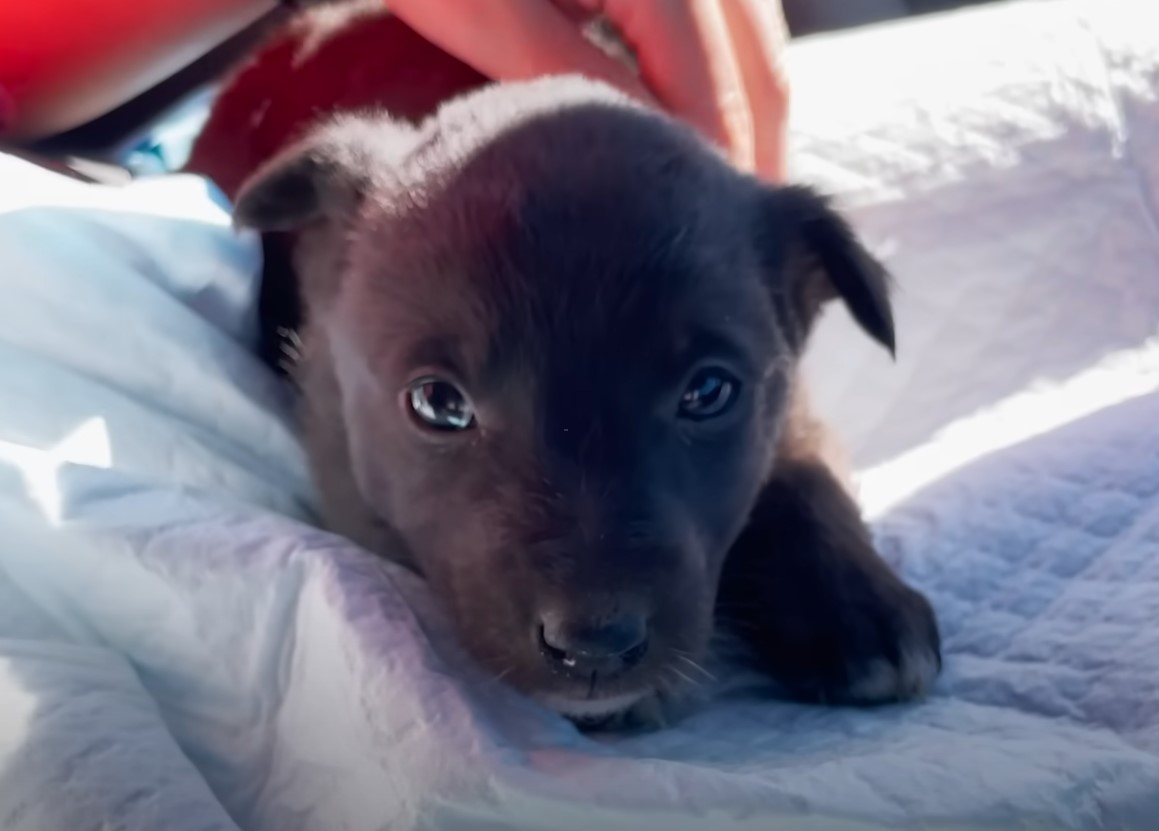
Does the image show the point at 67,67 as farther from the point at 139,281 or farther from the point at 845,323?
the point at 845,323

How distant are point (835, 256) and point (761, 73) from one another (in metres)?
0.50

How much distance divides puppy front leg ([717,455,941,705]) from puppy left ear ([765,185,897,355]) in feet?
0.73

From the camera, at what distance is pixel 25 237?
156 centimetres

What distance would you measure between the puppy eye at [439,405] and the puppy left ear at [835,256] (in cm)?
45

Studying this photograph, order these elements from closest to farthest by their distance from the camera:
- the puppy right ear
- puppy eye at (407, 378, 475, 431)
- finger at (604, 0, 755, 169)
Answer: puppy eye at (407, 378, 475, 431) < the puppy right ear < finger at (604, 0, 755, 169)

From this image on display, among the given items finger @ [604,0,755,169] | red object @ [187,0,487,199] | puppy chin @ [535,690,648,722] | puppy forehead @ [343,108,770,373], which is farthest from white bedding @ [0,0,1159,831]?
finger @ [604,0,755,169]

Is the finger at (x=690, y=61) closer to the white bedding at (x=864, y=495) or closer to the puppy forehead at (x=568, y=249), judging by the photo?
the puppy forehead at (x=568, y=249)

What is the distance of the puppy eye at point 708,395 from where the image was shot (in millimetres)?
1283

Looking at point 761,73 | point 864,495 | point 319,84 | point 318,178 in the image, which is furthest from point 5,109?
point 864,495

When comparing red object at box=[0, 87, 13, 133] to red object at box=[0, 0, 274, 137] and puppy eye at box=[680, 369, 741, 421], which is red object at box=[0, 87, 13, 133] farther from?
puppy eye at box=[680, 369, 741, 421]

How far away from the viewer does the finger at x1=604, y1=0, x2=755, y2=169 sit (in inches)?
65.1

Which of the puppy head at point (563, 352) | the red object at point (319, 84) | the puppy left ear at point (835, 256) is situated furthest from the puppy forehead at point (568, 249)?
the red object at point (319, 84)

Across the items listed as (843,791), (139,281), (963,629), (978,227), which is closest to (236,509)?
(139,281)

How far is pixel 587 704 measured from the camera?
1.17 metres
